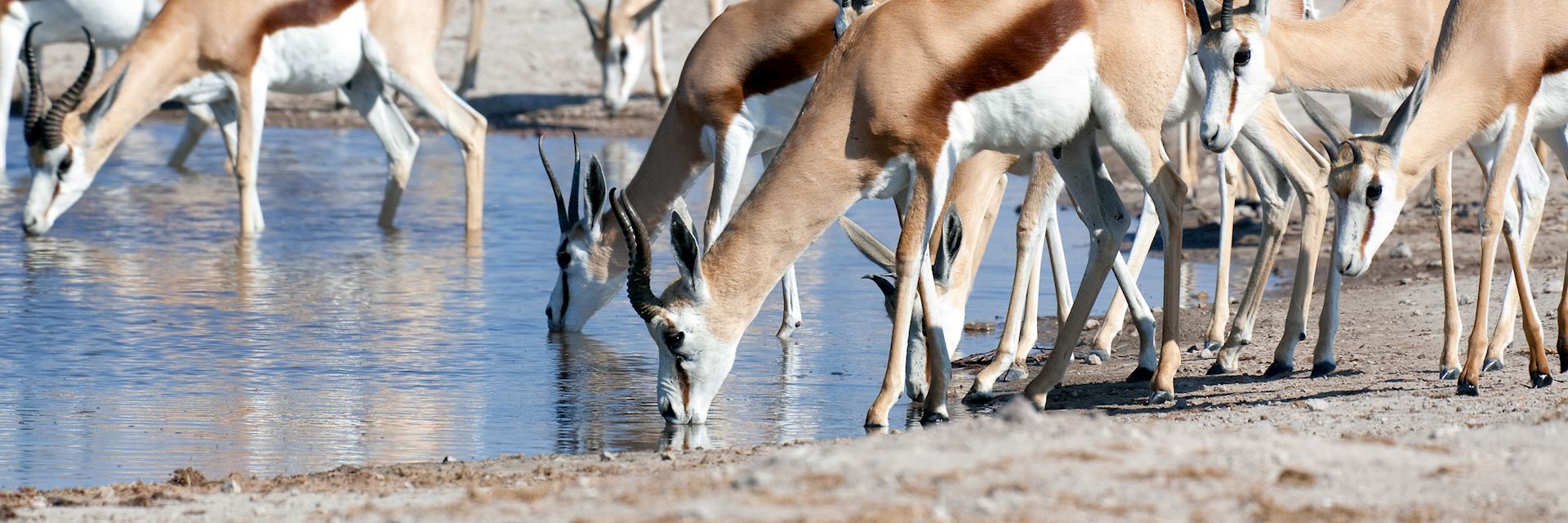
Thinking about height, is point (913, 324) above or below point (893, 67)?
below

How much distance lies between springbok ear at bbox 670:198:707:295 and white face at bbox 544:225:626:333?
270cm

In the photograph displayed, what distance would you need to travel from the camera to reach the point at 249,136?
42.5 feet

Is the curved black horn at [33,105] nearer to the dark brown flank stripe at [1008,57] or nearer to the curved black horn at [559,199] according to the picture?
the curved black horn at [559,199]

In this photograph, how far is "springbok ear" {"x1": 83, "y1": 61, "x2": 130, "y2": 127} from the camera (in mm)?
12805

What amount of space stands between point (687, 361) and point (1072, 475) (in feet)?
8.23

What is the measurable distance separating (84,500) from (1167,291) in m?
4.05

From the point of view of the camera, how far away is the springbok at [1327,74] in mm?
7797

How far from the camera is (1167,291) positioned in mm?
7363

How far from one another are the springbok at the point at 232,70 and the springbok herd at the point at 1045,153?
4.07 metres

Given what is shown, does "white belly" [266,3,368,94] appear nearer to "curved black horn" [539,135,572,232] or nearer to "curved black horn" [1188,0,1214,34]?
"curved black horn" [539,135,572,232]

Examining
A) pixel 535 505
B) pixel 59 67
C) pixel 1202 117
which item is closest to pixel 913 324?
pixel 1202 117

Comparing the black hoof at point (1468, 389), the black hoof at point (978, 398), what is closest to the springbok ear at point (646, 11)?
the black hoof at point (978, 398)

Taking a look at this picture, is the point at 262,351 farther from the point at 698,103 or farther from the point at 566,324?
the point at 698,103

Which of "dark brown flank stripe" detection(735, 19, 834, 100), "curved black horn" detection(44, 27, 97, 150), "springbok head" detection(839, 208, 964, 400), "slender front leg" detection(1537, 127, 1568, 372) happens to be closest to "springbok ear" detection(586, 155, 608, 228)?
"dark brown flank stripe" detection(735, 19, 834, 100)
